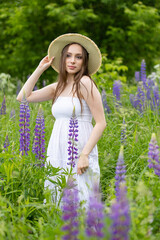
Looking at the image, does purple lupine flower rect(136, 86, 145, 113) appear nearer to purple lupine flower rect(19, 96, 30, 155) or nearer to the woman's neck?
the woman's neck

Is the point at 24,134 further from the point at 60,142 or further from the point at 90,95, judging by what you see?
the point at 90,95

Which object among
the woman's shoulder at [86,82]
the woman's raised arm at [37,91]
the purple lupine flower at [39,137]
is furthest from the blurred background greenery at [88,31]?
the purple lupine flower at [39,137]

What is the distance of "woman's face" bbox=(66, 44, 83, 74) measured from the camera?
10.7 feet

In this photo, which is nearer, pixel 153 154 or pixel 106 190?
pixel 153 154

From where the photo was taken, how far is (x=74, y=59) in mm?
3254

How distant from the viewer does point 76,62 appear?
3.26m

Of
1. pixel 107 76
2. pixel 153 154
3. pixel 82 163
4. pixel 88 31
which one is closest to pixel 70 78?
pixel 82 163

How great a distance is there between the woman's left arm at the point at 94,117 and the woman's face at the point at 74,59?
14cm

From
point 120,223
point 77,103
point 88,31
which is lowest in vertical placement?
point 120,223

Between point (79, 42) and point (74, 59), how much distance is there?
18cm

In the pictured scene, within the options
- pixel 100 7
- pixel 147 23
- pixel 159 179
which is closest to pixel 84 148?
pixel 159 179

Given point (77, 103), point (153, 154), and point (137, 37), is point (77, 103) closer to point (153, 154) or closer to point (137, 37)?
point (153, 154)

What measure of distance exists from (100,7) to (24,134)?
316 inches

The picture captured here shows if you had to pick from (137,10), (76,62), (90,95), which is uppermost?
(137,10)
